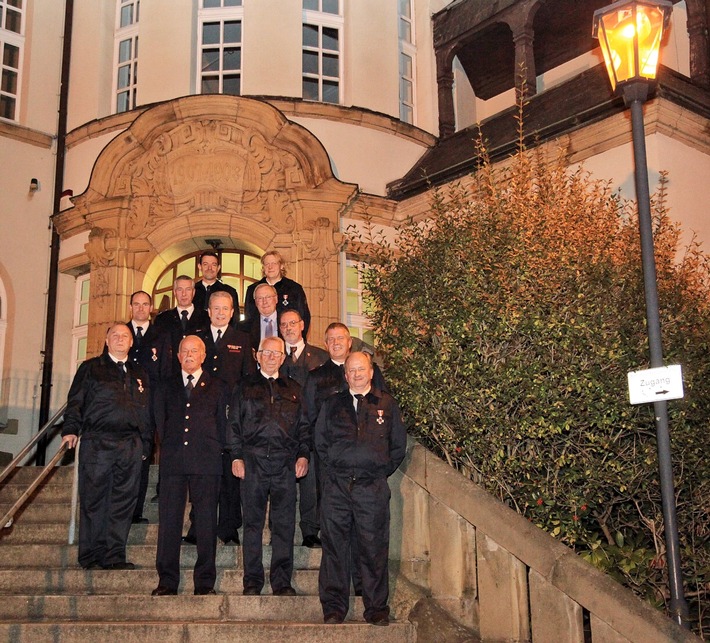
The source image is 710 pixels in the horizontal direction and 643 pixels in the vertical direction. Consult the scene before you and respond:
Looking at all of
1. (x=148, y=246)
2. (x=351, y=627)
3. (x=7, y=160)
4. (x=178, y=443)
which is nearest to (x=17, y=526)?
(x=178, y=443)

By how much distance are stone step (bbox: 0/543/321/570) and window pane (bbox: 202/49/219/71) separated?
32.0 feet

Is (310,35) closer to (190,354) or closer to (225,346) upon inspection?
(225,346)

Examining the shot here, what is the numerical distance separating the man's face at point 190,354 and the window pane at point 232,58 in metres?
9.12

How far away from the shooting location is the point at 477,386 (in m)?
6.89

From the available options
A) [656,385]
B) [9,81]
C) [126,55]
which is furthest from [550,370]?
[9,81]

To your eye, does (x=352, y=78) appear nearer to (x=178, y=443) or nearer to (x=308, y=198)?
(x=308, y=198)

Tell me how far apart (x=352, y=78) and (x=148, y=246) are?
4.29 metres

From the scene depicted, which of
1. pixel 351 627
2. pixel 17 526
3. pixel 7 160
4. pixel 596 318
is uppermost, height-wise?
pixel 7 160

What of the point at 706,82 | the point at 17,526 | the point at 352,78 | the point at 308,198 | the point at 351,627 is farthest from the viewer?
the point at 352,78

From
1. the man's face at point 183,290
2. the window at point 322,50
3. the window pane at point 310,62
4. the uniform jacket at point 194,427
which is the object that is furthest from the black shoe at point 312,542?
the window pane at point 310,62

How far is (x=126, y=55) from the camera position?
15602mm

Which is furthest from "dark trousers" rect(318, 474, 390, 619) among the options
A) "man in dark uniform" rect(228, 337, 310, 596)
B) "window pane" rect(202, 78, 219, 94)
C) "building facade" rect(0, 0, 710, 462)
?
"window pane" rect(202, 78, 219, 94)

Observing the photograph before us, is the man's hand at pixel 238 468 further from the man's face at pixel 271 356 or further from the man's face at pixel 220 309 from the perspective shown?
the man's face at pixel 220 309

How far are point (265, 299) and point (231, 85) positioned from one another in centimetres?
800
